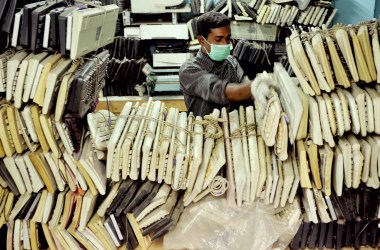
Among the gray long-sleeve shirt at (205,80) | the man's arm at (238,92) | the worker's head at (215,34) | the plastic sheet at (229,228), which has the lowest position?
the plastic sheet at (229,228)

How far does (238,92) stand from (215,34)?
0.59 m

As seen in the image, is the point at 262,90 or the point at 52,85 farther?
the point at 262,90

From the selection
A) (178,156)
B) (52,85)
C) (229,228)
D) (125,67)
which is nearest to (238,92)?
(178,156)

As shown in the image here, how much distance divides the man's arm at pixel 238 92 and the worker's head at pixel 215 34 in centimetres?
41

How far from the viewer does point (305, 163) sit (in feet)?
5.82

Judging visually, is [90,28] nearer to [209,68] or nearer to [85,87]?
[85,87]

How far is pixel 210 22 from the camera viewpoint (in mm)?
2582

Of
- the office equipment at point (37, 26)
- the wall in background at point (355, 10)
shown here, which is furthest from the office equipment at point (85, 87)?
the wall in background at point (355, 10)

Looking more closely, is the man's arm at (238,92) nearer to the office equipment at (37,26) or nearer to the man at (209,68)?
the man at (209,68)

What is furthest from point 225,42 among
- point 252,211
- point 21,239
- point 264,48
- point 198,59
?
point 264,48

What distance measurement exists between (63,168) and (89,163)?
152 millimetres

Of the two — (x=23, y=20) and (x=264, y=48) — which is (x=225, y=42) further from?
(x=264, y=48)

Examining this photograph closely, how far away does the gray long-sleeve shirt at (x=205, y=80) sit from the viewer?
2.42 m

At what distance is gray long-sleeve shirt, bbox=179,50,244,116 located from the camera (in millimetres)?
2420
